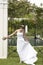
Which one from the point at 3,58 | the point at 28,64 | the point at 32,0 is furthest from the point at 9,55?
the point at 32,0

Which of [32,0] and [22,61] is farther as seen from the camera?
[32,0]

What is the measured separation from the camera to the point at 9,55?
10070mm

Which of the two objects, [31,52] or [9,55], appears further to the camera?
[9,55]

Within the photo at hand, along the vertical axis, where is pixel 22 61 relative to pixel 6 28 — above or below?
below

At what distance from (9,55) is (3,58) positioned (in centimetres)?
42

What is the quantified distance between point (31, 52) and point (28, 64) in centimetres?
47

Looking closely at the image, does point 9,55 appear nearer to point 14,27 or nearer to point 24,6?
point 14,27

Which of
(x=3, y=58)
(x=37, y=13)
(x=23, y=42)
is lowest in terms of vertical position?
(x=3, y=58)

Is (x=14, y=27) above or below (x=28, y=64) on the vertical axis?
above

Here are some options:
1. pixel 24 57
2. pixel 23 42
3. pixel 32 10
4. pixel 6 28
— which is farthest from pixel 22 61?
pixel 32 10

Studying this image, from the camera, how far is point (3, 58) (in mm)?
9727

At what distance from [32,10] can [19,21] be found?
2.24 ft

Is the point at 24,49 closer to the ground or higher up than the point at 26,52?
higher up

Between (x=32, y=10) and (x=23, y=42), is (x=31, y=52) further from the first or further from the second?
(x=32, y=10)
